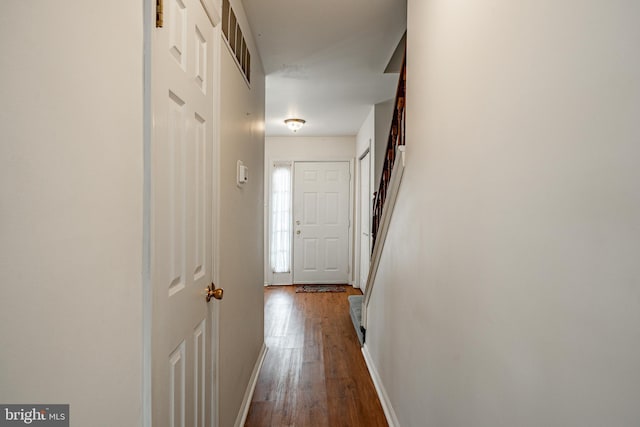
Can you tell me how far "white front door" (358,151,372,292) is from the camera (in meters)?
4.85

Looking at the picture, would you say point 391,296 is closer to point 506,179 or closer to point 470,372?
point 470,372

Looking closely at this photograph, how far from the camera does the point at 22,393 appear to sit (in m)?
0.50

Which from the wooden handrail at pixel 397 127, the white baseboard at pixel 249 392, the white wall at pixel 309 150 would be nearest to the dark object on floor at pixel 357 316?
the white baseboard at pixel 249 392

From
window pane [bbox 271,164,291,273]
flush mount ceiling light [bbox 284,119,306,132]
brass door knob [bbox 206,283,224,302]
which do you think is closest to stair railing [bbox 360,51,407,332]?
brass door knob [bbox 206,283,224,302]

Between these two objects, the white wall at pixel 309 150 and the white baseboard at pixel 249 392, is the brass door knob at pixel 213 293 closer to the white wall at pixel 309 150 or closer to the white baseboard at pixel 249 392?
the white baseboard at pixel 249 392

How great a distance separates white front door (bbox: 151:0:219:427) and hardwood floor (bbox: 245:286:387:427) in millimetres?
889

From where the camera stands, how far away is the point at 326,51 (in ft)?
8.76

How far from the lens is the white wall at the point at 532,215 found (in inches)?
21.8

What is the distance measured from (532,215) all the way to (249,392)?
2.19m

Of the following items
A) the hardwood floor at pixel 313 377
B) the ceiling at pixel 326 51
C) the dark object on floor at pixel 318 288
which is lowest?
the hardwood floor at pixel 313 377

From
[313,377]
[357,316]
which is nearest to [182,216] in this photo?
[313,377]

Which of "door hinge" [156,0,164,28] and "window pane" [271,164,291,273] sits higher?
"door hinge" [156,0,164,28]

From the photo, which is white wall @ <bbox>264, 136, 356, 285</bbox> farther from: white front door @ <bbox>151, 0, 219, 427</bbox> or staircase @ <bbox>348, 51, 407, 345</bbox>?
white front door @ <bbox>151, 0, 219, 427</bbox>

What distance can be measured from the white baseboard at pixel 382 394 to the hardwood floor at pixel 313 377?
36 mm
